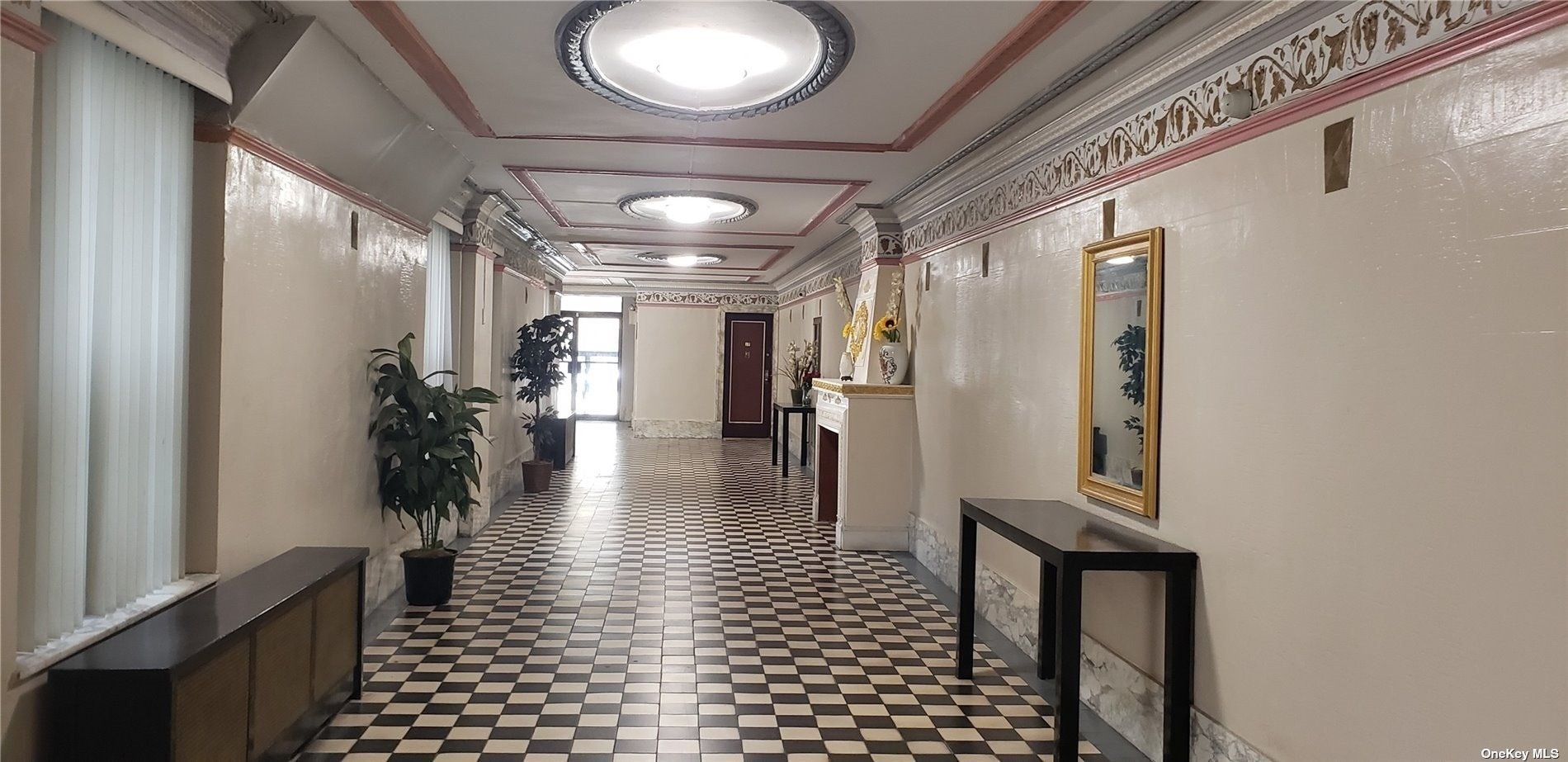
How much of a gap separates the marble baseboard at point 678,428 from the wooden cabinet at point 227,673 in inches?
554

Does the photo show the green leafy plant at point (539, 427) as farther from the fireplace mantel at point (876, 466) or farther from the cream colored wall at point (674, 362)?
the cream colored wall at point (674, 362)

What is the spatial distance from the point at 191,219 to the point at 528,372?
6.94m

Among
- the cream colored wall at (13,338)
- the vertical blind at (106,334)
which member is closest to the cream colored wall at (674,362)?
the vertical blind at (106,334)

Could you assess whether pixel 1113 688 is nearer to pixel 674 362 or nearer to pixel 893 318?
pixel 893 318

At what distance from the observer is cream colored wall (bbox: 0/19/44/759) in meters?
2.51

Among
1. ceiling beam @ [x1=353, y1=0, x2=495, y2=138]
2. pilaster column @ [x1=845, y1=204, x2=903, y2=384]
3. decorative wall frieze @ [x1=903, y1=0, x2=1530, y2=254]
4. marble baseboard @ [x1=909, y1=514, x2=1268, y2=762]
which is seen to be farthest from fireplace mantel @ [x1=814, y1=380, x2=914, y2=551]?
ceiling beam @ [x1=353, y1=0, x2=495, y2=138]

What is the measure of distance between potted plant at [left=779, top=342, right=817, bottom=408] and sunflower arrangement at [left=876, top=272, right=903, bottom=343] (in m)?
5.04

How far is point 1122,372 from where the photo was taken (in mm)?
4234

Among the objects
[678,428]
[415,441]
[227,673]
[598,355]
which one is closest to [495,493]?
[415,441]

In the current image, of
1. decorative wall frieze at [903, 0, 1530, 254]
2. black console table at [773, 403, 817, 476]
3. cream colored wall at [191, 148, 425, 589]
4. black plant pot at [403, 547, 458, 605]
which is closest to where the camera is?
decorative wall frieze at [903, 0, 1530, 254]

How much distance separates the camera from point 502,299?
9906 millimetres

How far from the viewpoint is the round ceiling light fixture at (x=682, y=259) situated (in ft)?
43.1

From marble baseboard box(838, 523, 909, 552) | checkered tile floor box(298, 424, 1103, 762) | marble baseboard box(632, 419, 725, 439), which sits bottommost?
checkered tile floor box(298, 424, 1103, 762)

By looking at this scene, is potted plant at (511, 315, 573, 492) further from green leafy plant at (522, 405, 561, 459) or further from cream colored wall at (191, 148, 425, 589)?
cream colored wall at (191, 148, 425, 589)
